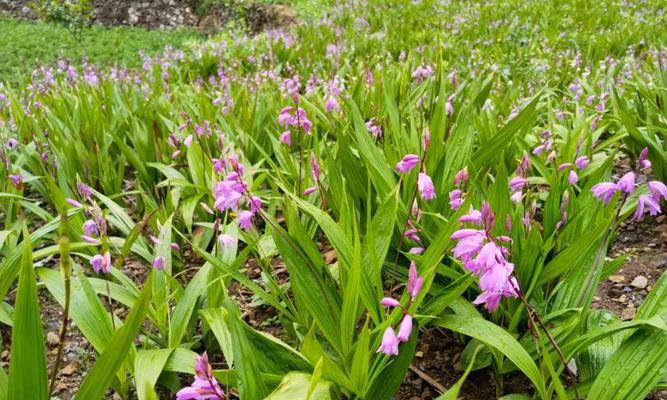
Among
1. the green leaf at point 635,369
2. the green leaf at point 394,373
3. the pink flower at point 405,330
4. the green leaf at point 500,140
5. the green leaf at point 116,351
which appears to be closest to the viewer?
the green leaf at point 116,351

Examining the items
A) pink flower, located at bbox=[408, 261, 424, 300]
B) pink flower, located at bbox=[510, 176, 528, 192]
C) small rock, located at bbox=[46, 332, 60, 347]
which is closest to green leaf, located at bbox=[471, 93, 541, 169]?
pink flower, located at bbox=[510, 176, 528, 192]

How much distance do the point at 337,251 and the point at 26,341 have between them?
2.63 ft

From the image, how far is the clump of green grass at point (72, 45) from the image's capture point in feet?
35.9

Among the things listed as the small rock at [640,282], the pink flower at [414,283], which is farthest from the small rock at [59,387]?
the small rock at [640,282]

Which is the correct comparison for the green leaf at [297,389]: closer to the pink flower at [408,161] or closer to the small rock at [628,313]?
the pink flower at [408,161]

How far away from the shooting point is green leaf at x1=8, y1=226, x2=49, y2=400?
3.47ft

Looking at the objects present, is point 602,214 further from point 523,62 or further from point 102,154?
point 523,62

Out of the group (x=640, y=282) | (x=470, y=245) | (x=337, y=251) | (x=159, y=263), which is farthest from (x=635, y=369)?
(x=159, y=263)

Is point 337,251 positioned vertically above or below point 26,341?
below

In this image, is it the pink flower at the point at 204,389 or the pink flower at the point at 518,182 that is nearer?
the pink flower at the point at 204,389

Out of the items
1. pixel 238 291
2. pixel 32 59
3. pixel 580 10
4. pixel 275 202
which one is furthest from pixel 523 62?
pixel 32 59

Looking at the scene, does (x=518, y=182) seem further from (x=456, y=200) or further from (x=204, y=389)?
(x=204, y=389)

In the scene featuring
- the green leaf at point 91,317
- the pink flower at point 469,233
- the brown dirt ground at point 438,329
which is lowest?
the brown dirt ground at point 438,329

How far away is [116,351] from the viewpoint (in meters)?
1.06
